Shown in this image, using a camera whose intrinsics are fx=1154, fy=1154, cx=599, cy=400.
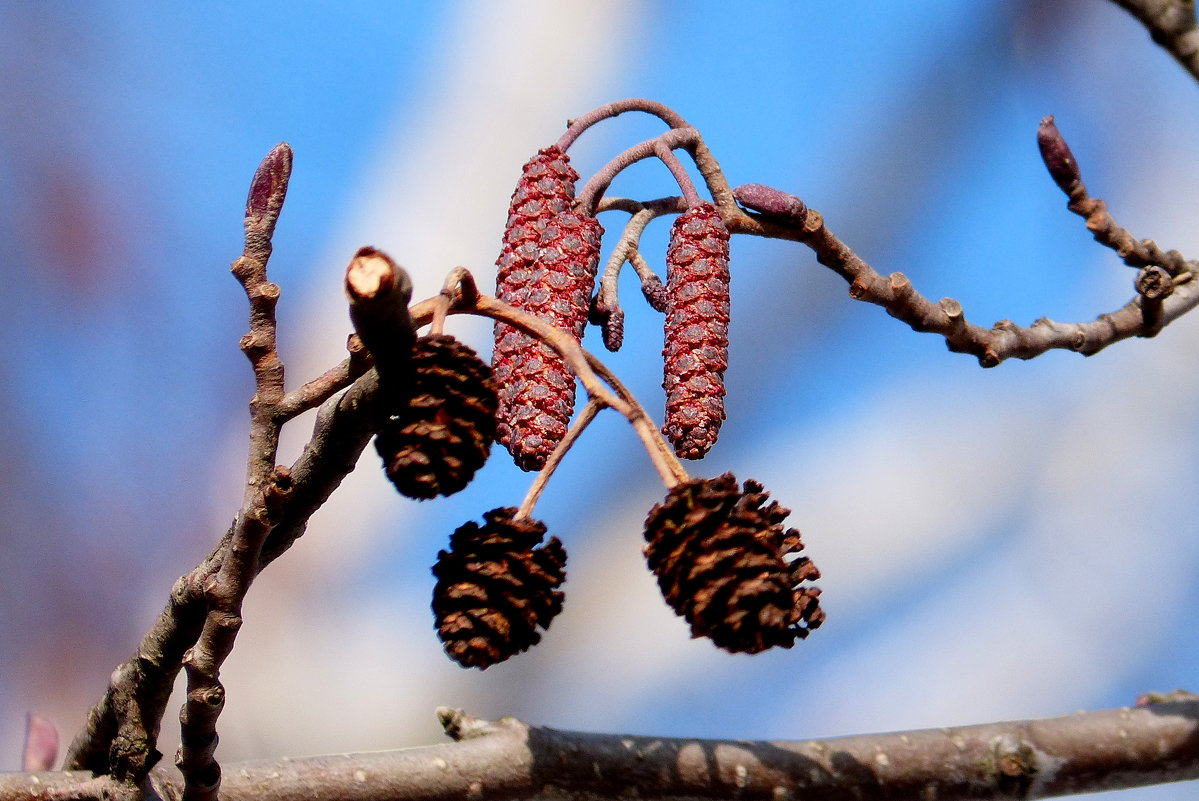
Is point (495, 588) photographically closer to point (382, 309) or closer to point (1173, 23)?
point (382, 309)

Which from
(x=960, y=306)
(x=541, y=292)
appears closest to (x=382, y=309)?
(x=541, y=292)

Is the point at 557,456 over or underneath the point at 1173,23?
underneath

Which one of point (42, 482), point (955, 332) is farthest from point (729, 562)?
point (42, 482)

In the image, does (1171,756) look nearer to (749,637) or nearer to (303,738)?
(749,637)

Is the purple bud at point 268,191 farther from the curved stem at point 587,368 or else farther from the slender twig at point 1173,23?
the slender twig at point 1173,23

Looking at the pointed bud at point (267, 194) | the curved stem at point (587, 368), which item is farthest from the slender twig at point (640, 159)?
the curved stem at point (587, 368)

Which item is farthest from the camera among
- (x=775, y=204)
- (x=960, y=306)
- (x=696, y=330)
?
(x=960, y=306)

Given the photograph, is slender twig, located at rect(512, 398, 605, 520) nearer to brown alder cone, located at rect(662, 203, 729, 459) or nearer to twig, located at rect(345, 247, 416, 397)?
twig, located at rect(345, 247, 416, 397)
